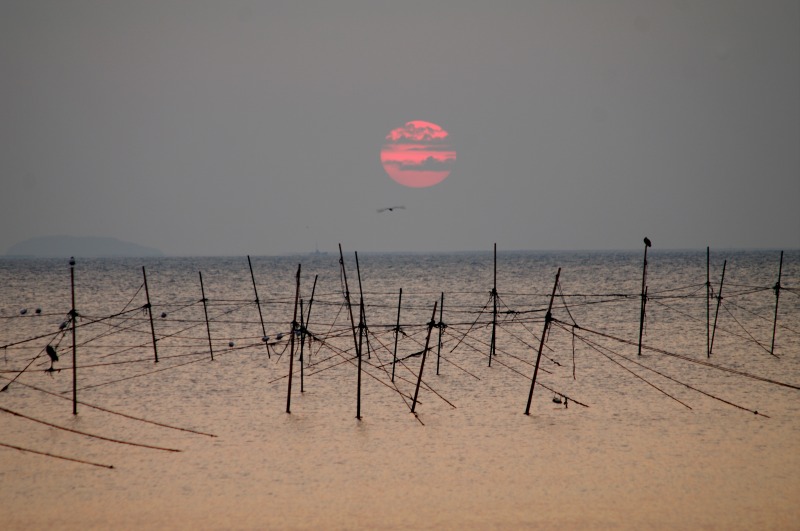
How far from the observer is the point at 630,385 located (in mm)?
24984

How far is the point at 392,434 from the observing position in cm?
1875

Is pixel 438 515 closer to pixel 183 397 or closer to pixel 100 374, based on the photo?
pixel 183 397

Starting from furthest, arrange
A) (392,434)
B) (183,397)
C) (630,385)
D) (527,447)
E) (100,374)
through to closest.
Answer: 1. (100,374)
2. (630,385)
3. (183,397)
4. (392,434)
5. (527,447)

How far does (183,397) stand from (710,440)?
52.0ft

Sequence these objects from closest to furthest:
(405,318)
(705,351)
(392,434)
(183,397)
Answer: (392,434) → (183,397) → (705,351) → (405,318)

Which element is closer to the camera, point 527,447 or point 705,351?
point 527,447

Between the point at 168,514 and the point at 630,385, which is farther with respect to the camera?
the point at 630,385

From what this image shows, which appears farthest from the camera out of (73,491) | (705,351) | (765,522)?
(705,351)

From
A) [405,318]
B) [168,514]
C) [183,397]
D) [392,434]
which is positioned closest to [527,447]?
[392,434]

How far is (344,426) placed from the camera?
64.1 ft

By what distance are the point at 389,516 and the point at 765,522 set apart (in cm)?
691

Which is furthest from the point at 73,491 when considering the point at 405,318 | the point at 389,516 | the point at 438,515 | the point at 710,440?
the point at 405,318

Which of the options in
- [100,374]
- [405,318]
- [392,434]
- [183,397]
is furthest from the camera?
[405,318]

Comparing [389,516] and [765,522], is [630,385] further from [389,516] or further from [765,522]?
[389,516]
